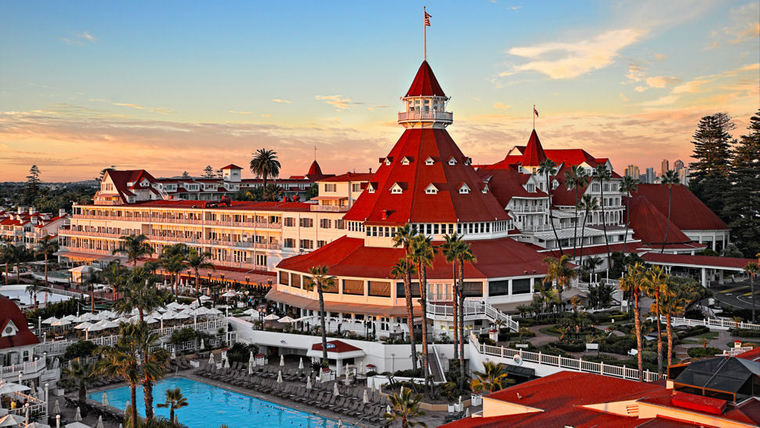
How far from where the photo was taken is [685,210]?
8944cm

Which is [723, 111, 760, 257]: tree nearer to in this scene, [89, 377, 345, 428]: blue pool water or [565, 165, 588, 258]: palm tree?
[565, 165, 588, 258]: palm tree

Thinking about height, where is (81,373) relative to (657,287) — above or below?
below

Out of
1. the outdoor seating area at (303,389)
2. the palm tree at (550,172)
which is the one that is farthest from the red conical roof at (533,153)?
the outdoor seating area at (303,389)

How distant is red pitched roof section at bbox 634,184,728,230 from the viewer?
289ft

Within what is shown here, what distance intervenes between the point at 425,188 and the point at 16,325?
3512 cm

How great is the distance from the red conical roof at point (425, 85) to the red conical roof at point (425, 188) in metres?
3.53

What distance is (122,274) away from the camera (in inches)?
2320

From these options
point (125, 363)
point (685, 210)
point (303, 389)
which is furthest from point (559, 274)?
point (685, 210)

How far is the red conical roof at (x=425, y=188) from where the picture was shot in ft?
204

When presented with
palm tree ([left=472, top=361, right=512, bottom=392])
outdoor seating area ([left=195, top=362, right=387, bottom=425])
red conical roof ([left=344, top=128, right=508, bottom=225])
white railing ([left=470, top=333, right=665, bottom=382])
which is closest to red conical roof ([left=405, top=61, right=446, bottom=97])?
red conical roof ([left=344, top=128, right=508, bottom=225])

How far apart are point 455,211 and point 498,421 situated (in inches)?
1475

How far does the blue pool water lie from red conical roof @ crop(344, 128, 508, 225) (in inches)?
912

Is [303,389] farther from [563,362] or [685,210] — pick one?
[685,210]

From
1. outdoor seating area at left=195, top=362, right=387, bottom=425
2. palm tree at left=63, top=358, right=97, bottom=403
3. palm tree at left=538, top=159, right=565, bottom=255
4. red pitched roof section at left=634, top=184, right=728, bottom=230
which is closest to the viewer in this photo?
palm tree at left=63, top=358, right=97, bottom=403
